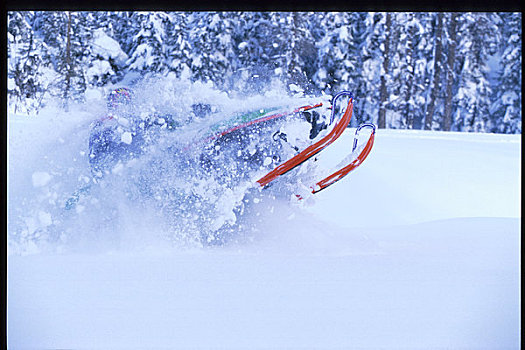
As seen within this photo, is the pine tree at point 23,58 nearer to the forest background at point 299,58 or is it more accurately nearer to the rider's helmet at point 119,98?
the forest background at point 299,58

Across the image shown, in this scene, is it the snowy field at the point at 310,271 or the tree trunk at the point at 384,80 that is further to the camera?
the tree trunk at the point at 384,80

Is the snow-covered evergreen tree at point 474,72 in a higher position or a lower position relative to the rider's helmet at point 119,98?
higher

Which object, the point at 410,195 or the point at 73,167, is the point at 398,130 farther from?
the point at 73,167

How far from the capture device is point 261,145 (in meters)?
3.22

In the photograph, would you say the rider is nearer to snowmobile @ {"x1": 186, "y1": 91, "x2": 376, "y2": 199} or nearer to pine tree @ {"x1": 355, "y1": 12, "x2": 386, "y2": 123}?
snowmobile @ {"x1": 186, "y1": 91, "x2": 376, "y2": 199}

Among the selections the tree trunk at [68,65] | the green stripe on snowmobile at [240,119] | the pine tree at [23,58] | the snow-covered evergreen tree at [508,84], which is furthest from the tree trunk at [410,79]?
the pine tree at [23,58]

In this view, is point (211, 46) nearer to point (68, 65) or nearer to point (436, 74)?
point (68, 65)

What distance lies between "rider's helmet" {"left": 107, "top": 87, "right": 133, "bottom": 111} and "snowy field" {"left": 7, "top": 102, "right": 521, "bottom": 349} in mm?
196

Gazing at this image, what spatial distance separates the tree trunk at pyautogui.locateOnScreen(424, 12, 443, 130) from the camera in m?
3.58

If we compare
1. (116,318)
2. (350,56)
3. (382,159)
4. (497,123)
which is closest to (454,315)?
(382,159)

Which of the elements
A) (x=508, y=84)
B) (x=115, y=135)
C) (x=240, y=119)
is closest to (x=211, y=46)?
(x=240, y=119)

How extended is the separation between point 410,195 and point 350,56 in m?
1.00

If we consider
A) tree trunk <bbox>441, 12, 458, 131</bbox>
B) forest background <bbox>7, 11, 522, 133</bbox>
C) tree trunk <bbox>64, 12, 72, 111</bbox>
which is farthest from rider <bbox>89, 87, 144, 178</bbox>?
tree trunk <bbox>441, 12, 458, 131</bbox>

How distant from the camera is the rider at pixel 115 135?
310cm
